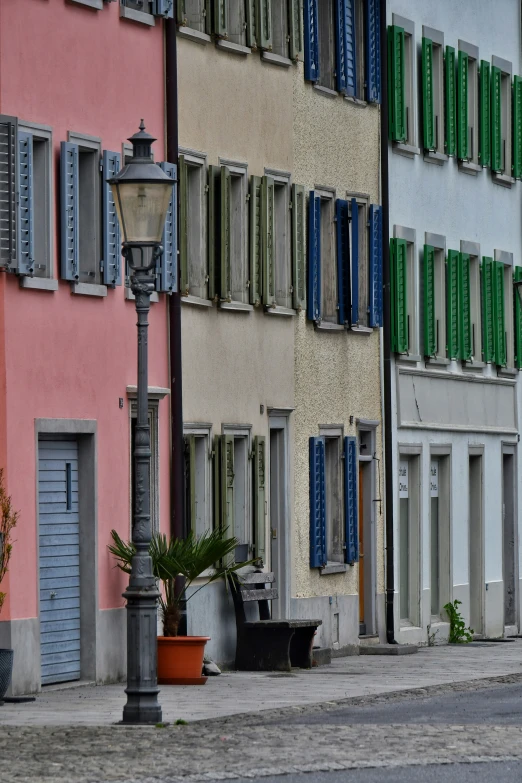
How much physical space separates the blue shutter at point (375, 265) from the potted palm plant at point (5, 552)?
11.3 metres

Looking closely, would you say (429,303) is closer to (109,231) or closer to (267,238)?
(267,238)

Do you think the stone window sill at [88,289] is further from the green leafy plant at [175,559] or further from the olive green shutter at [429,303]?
the olive green shutter at [429,303]

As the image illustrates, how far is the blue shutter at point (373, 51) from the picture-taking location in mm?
33369

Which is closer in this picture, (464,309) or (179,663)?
(179,663)

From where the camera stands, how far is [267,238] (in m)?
29.4

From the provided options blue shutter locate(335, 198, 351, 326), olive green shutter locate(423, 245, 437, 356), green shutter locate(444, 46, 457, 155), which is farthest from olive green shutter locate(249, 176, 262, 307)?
green shutter locate(444, 46, 457, 155)

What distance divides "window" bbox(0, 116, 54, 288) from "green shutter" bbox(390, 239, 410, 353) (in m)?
10.6

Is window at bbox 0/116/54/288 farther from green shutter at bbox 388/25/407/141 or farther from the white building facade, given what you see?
green shutter at bbox 388/25/407/141

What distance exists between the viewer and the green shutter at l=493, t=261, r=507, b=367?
39219 millimetres

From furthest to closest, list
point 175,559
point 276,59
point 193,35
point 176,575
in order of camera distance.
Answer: point 276,59 → point 193,35 → point 176,575 → point 175,559

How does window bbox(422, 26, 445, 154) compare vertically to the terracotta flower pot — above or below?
above

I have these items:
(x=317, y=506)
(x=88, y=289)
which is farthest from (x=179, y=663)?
(x=317, y=506)

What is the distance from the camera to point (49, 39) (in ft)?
79.8

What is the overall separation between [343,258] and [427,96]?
14.9 ft
